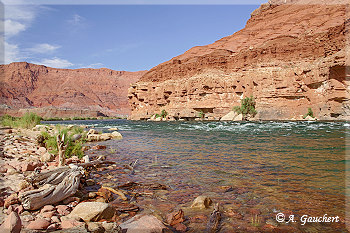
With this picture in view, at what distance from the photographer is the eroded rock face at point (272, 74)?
3744cm

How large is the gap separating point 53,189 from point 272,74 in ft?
169

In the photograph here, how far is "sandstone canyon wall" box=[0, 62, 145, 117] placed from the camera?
14500cm

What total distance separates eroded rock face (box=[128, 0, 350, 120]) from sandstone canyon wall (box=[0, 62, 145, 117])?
76053mm

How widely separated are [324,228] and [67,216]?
3928mm

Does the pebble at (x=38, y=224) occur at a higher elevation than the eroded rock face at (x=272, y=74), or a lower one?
lower

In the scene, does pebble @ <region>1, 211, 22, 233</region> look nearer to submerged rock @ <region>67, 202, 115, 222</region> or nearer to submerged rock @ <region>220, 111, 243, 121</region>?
submerged rock @ <region>67, 202, 115, 222</region>

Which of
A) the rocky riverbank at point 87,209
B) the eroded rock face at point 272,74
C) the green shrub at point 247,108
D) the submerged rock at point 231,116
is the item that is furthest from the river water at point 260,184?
the green shrub at point 247,108

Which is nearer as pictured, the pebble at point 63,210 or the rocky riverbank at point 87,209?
the rocky riverbank at point 87,209

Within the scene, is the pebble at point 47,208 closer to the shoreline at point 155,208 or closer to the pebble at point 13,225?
the shoreline at point 155,208

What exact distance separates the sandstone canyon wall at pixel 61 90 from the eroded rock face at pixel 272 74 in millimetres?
76053

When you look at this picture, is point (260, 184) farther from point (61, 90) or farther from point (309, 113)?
point (61, 90)

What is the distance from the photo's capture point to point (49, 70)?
18912cm

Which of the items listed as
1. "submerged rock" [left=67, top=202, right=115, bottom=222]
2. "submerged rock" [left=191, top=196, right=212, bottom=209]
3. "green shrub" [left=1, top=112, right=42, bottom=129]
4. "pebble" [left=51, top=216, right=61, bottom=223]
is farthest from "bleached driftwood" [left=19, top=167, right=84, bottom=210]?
"green shrub" [left=1, top=112, right=42, bottom=129]

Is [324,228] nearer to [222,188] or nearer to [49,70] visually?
[222,188]
